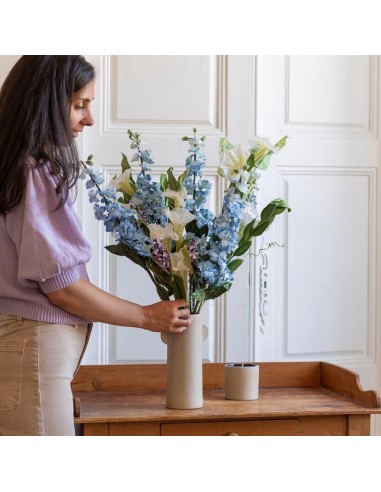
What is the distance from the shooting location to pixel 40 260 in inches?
57.9

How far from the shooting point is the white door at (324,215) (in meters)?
2.61

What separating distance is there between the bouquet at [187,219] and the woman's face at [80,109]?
0.08m

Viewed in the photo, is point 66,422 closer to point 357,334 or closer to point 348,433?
point 348,433

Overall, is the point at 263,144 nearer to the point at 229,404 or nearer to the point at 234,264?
the point at 234,264

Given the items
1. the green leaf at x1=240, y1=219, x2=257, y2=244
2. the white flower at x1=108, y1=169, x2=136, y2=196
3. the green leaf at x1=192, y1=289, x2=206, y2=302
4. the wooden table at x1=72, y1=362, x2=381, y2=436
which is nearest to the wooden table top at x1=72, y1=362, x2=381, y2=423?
the wooden table at x1=72, y1=362, x2=381, y2=436

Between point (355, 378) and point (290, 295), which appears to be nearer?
point (355, 378)

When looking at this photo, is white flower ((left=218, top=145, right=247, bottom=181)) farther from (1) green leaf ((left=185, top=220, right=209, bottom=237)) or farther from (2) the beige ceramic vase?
(2) the beige ceramic vase

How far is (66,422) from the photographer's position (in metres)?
1.52

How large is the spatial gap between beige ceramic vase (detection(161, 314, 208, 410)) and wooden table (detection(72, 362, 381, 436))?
26mm

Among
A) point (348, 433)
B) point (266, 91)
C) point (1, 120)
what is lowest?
point (348, 433)

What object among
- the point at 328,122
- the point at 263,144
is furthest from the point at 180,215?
the point at 328,122

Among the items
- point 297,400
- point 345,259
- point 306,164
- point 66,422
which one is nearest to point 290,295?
point 345,259

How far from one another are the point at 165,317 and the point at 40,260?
0.31m
